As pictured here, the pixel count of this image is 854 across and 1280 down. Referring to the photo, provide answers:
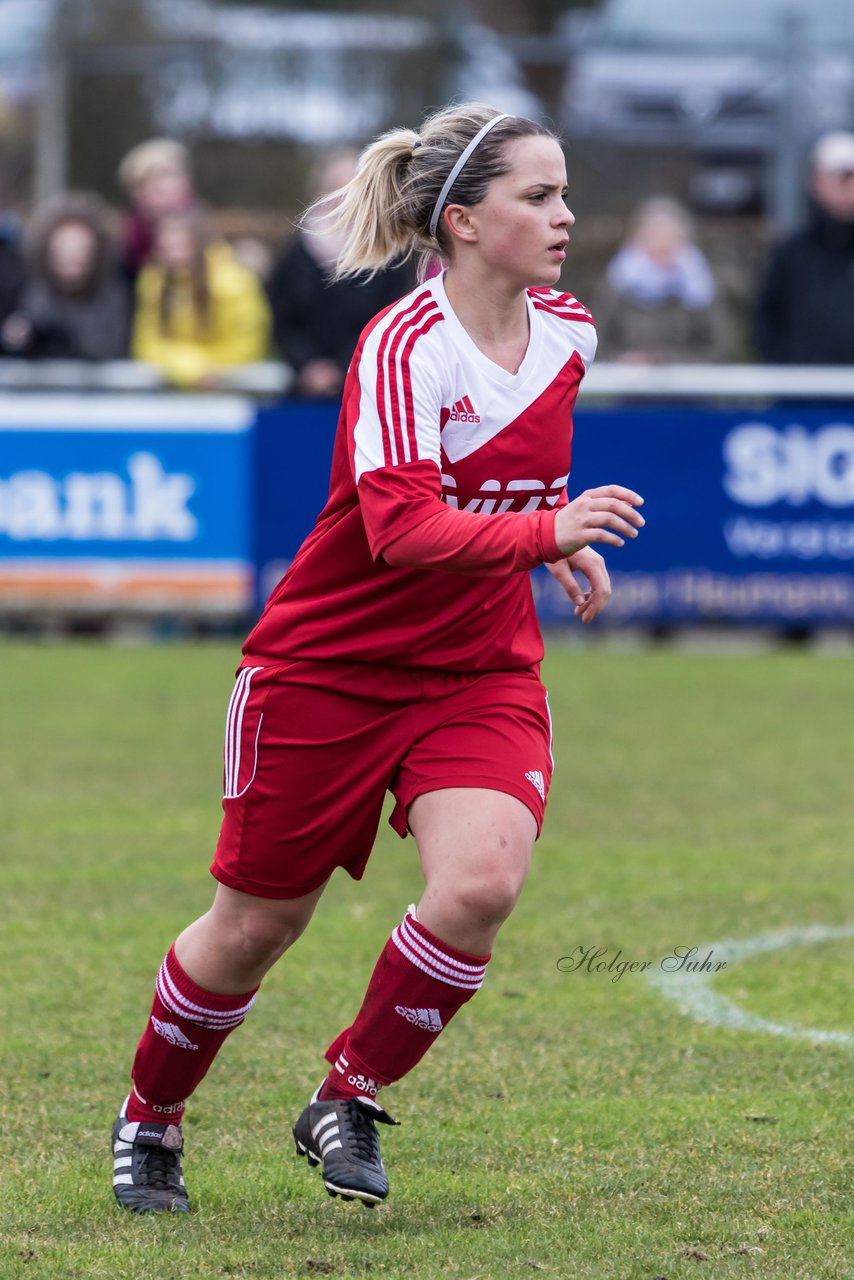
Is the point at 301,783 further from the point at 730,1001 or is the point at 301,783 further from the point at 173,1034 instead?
the point at 730,1001

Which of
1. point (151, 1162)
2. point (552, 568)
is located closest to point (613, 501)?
point (552, 568)

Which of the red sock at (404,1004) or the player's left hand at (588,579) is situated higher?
the player's left hand at (588,579)

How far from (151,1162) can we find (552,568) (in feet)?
4.44

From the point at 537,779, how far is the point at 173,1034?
0.84 meters

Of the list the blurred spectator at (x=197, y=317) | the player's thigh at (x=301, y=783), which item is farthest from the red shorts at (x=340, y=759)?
the blurred spectator at (x=197, y=317)

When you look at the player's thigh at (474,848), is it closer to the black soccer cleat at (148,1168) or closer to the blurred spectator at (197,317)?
the black soccer cleat at (148,1168)

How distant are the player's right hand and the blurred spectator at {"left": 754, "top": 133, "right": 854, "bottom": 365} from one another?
8959mm

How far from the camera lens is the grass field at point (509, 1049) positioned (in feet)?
12.6

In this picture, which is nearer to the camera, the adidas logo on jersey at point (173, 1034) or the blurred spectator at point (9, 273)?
the adidas logo on jersey at point (173, 1034)

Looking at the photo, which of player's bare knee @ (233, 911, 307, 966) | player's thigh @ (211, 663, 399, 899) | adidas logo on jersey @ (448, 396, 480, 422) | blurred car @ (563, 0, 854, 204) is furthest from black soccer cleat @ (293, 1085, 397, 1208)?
blurred car @ (563, 0, 854, 204)

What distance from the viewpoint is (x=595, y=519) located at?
3.58 meters

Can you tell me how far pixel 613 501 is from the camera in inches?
142

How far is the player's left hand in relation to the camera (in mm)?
3824

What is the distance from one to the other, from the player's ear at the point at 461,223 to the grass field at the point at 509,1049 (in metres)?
1.78
